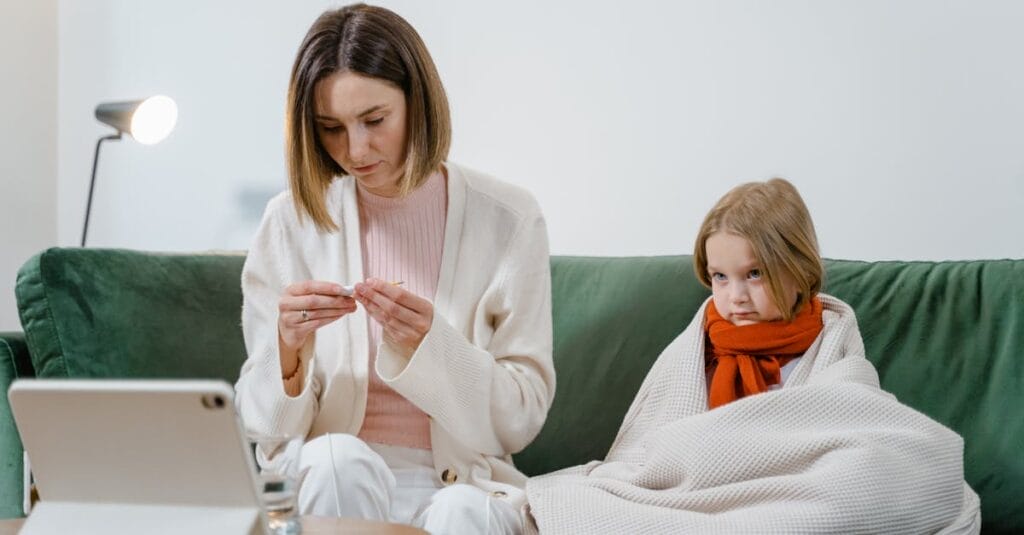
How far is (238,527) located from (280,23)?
219 centimetres

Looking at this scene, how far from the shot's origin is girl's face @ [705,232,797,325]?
1708 mm

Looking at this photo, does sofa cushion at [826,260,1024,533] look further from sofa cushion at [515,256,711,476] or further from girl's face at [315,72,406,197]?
girl's face at [315,72,406,197]

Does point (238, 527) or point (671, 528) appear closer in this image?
point (238, 527)

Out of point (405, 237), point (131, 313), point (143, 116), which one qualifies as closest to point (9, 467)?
point (131, 313)

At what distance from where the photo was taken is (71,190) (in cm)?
336

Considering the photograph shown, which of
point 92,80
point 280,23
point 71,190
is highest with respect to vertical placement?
point 280,23

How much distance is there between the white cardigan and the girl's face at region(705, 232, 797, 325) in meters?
0.28

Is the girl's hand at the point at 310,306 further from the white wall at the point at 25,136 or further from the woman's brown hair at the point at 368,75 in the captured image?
the white wall at the point at 25,136

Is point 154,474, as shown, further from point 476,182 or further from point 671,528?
point 476,182

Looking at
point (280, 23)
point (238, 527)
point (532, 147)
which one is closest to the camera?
point (238, 527)

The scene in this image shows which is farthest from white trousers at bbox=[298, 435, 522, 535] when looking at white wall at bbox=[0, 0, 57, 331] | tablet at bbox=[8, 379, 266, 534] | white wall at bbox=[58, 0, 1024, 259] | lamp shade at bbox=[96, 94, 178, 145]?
white wall at bbox=[0, 0, 57, 331]

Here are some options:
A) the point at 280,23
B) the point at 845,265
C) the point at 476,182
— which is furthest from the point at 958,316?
the point at 280,23

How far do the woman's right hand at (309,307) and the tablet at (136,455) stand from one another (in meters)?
0.60

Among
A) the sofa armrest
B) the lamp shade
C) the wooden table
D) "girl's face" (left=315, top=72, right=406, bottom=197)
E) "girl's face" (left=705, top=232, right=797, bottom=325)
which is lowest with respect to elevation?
the sofa armrest
